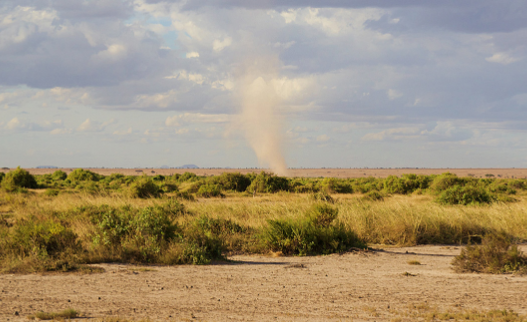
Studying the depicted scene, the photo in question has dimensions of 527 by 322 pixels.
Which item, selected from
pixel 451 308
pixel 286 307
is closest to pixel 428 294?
pixel 451 308

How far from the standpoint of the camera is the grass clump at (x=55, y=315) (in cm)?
628

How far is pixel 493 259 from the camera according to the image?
9.56 meters

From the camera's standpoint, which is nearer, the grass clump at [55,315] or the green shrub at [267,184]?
the grass clump at [55,315]

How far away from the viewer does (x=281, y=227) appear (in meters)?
12.9

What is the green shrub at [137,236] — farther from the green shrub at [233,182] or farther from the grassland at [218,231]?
the green shrub at [233,182]

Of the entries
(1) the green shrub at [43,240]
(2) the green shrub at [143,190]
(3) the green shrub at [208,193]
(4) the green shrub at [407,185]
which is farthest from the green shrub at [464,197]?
(2) the green shrub at [143,190]

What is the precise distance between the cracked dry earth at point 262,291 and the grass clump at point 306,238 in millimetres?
1386

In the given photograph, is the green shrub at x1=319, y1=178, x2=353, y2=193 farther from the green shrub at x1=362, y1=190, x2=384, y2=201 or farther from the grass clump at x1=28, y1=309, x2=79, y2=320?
the grass clump at x1=28, y1=309, x2=79, y2=320

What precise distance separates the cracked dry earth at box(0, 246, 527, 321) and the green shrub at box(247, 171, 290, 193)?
91.9ft

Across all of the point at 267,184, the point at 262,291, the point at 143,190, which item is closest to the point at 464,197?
the point at 262,291

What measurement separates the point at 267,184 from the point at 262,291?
31706 millimetres

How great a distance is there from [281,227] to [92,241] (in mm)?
5091

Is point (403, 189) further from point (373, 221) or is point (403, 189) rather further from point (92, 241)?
point (92, 241)

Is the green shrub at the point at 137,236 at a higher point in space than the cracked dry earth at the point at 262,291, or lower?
higher
